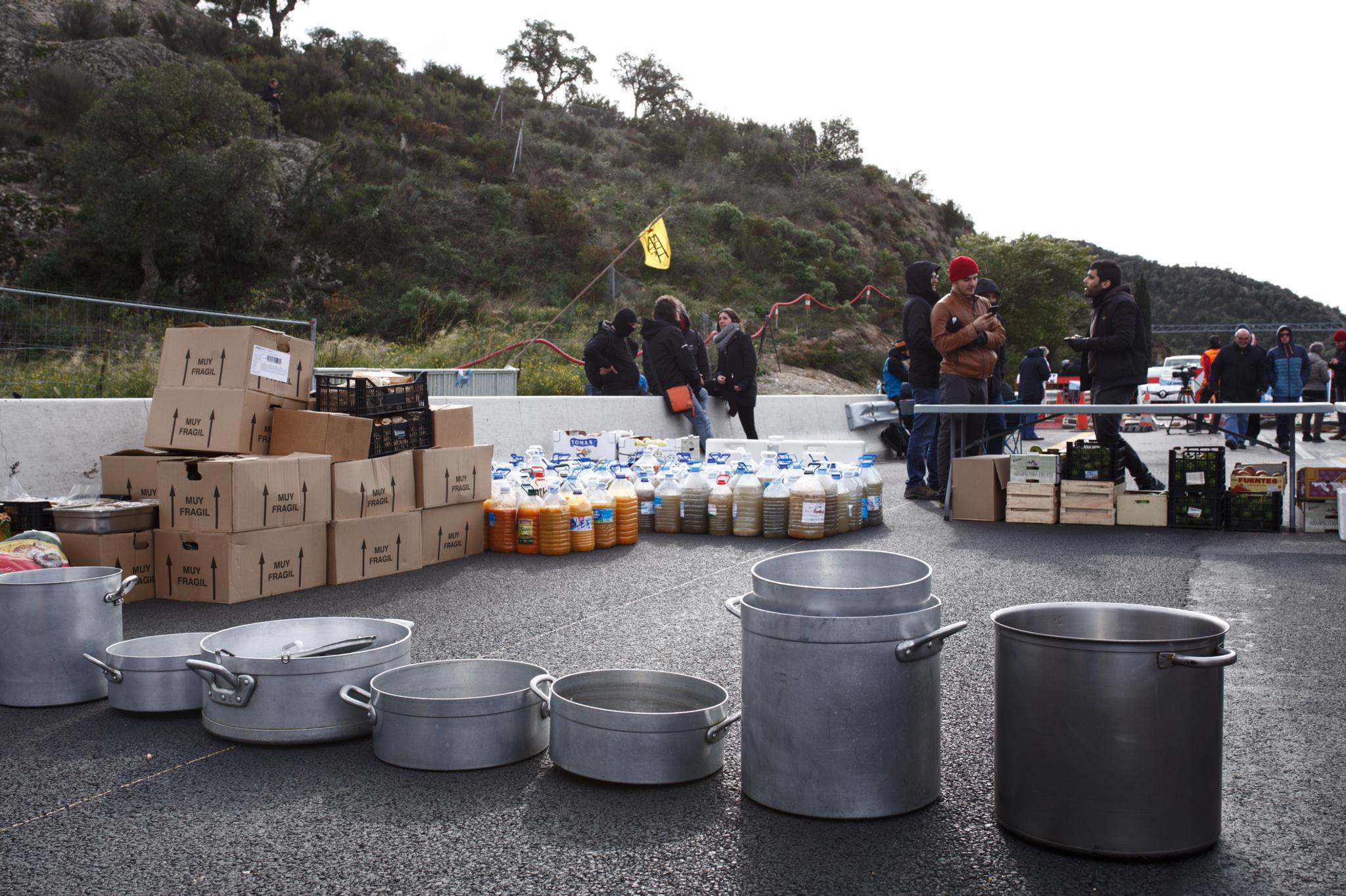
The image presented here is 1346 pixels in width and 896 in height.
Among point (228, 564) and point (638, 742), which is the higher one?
point (228, 564)

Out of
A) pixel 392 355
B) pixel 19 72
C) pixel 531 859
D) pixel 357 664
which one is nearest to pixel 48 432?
pixel 357 664

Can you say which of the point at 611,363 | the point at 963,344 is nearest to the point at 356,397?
the point at 963,344

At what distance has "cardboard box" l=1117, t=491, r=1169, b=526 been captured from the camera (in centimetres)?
895

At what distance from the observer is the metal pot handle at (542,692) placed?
3.36 m

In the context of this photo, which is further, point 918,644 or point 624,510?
point 624,510

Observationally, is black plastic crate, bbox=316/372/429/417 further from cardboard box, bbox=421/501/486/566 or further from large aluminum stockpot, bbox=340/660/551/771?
large aluminum stockpot, bbox=340/660/551/771

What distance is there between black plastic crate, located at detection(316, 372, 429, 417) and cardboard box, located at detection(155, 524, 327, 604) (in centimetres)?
100

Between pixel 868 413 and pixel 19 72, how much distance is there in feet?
135

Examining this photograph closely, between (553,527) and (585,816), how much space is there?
15.8ft

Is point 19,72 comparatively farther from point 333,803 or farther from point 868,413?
point 333,803

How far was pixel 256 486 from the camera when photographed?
6039 millimetres

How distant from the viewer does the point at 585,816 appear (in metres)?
2.94

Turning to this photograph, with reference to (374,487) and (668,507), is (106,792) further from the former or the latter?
(668,507)

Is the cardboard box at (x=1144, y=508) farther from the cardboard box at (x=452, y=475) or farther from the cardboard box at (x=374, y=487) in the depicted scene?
the cardboard box at (x=374, y=487)
